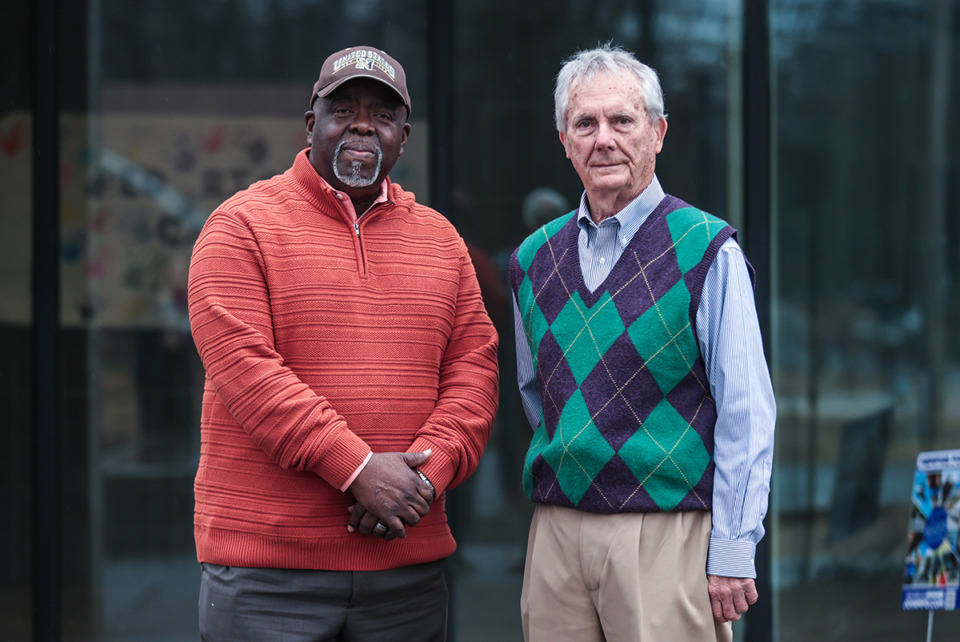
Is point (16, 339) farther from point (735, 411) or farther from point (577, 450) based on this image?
point (735, 411)

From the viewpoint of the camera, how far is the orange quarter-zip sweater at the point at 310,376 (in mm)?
2191

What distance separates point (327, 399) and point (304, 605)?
19.0 inches

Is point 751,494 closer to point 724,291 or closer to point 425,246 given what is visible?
point 724,291

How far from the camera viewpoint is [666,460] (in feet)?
7.29

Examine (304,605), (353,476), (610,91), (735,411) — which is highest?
(610,91)

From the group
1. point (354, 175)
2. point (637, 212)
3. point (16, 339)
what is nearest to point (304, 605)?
point (354, 175)

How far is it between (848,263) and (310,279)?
10.1 feet

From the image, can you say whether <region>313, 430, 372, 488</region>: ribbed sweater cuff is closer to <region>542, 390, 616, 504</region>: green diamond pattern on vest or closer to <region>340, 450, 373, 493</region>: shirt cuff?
<region>340, 450, 373, 493</region>: shirt cuff

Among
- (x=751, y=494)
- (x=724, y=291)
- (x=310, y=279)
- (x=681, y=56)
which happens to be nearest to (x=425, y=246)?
(x=310, y=279)

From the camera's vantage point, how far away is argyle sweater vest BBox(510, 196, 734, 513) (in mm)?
2227

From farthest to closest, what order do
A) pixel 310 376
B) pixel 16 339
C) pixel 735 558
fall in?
pixel 16 339 → pixel 310 376 → pixel 735 558

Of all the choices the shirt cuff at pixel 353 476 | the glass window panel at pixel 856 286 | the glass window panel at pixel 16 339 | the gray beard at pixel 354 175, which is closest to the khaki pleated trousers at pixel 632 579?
the shirt cuff at pixel 353 476

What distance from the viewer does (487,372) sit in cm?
254

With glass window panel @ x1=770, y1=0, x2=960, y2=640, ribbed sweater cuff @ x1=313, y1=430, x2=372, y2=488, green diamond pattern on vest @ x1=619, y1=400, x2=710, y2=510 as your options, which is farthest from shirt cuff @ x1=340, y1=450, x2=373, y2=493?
glass window panel @ x1=770, y1=0, x2=960, y2=640
